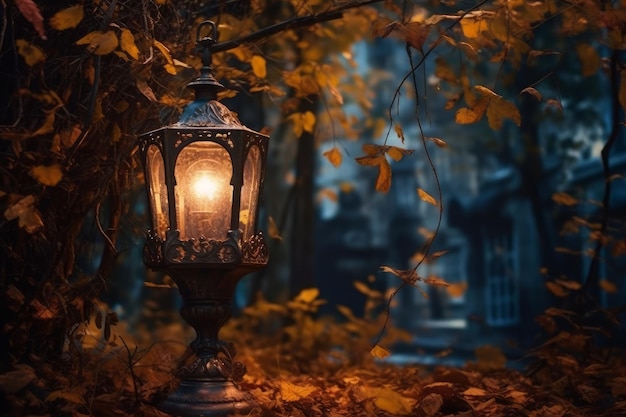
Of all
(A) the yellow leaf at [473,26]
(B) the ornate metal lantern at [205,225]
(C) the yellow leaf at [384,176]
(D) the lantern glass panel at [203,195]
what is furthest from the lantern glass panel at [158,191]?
(A) the yellow leaf at [473,26]

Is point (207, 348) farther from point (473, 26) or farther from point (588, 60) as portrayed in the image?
point (588, 60)

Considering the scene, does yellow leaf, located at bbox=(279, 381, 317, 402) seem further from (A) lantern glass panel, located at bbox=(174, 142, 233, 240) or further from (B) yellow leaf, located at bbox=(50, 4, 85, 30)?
(B) yellow leaf, located at bbox=(50, 4, 85, 30)

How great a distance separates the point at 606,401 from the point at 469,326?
61.8ft

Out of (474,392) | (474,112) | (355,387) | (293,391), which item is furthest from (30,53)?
(474,392)

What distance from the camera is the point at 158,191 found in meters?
4.50

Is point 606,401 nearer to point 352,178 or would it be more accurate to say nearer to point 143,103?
point 143,103

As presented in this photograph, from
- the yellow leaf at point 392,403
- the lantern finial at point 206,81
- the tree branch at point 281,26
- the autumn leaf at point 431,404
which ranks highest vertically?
the tree branch at point 281,26

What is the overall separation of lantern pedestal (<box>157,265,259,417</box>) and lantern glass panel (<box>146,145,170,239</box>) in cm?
26

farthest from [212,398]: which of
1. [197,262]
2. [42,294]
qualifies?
[42,294]

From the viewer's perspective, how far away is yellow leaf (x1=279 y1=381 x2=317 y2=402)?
4785mm

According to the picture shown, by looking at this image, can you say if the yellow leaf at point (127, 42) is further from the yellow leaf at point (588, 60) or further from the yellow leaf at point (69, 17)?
the yellow leaf at point (588, 60)

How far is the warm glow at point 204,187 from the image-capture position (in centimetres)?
439

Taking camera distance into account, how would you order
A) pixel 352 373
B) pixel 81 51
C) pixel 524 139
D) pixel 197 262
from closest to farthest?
pixel 197 262
pixel 81 51
pixel 352 373
pixel 524 139

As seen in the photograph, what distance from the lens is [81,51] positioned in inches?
185
